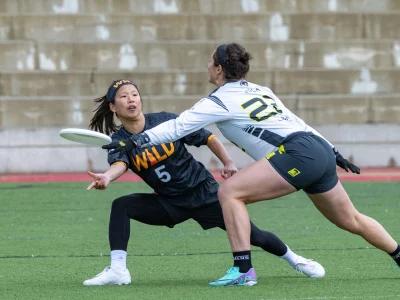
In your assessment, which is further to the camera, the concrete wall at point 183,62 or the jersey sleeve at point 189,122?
the concrete wall at point 183,62

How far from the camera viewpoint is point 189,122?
19.1 feet

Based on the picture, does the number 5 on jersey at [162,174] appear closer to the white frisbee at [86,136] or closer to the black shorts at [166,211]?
the black shorts at [166,211]

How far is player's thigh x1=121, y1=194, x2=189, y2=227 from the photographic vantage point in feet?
20.8

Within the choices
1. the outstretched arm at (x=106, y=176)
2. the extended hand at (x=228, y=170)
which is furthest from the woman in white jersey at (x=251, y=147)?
A: the extended hand at (x=228, y=170)

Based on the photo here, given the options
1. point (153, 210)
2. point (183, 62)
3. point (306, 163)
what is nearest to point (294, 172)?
point (306, 163)

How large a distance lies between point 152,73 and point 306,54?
290cm

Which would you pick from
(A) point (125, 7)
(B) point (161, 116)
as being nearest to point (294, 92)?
(A) point (125, 7)

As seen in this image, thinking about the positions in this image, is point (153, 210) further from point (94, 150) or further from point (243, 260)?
point (94, 150)

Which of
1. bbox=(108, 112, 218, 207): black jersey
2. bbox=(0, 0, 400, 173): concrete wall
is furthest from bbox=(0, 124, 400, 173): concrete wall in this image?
bbox=(108, 112, 218, 207): black jersey

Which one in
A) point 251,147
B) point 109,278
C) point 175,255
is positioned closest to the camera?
point 251,147

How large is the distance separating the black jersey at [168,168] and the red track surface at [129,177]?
7769 millimetres


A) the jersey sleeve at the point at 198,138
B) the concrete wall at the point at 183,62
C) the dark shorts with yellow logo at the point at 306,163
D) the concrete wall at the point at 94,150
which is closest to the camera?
the dark shorts with yellow logo at the point at 306,163

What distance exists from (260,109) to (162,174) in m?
0.87

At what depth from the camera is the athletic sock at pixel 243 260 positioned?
19.2ft
